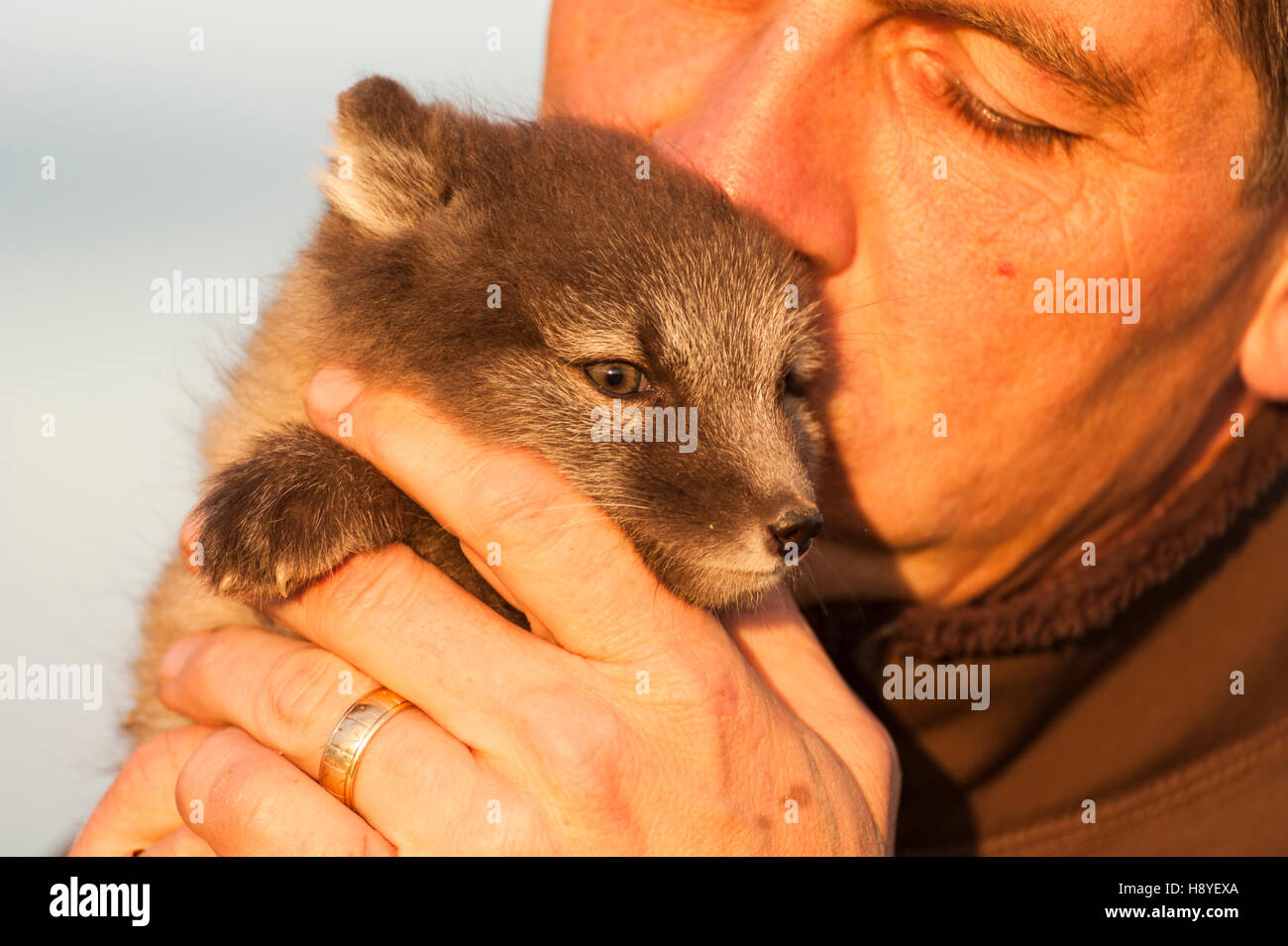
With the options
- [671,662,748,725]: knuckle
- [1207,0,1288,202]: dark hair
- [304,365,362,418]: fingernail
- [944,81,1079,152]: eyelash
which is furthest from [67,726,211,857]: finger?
[1207,0,1288,202]: dark hair

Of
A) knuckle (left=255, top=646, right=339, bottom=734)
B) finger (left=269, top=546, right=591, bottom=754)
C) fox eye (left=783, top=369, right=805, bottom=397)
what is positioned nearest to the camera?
finger (left=269, top=546, right=591, bottom=754)

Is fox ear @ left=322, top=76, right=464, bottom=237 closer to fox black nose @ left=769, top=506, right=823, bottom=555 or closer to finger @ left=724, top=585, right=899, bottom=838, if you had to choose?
fox black nose @ left=769, top=506, right=823, bottom=555

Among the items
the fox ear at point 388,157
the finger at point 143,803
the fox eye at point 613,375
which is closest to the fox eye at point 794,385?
the fox eye at point 613,375

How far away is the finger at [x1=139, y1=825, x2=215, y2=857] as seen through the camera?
9.72ft

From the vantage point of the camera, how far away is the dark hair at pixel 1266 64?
2.94 metres

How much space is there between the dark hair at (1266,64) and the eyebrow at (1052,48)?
0.29m

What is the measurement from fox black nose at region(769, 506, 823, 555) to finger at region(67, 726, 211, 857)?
1.64 metres

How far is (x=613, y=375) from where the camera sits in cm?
293

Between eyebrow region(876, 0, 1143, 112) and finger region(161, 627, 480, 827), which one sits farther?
eyebrow region(876, 0, 1143, 112)

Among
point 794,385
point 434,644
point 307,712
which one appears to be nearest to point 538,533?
point 434,644

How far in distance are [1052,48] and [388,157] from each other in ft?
5.51

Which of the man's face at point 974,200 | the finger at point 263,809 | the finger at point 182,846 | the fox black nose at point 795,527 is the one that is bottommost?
the finger at point 182,846

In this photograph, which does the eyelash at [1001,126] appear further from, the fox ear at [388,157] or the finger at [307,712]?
the finger at [307,712]
